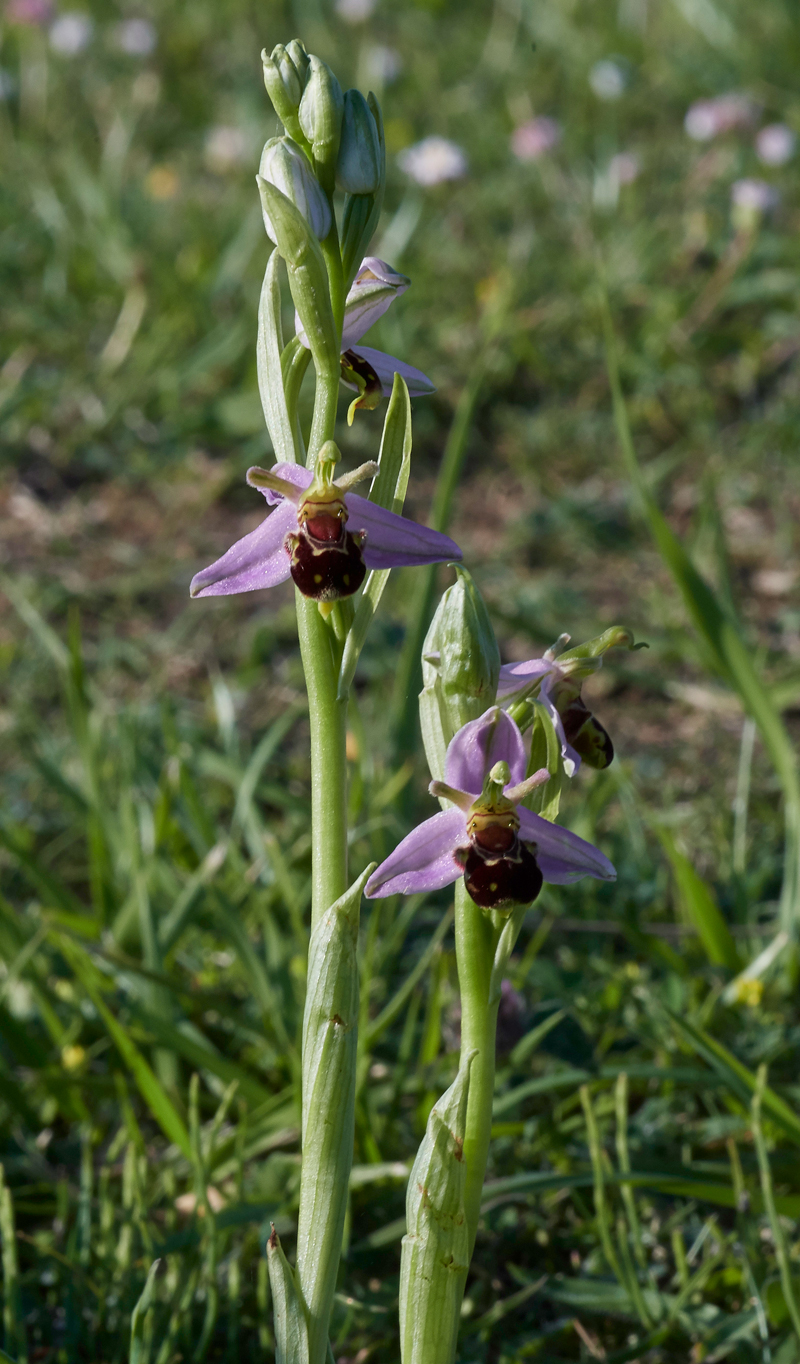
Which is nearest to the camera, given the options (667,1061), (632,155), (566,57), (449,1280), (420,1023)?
(449,1280)

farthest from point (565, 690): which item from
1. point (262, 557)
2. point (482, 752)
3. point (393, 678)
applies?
point (393, 678)

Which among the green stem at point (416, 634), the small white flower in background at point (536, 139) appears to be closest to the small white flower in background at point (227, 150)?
the small white flower in background at point (536, 139)

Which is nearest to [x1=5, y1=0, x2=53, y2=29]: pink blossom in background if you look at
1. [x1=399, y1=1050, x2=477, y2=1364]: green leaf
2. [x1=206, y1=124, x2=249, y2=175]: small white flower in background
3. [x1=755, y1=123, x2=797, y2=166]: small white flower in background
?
[x1=206, y1=124, x2=249, y2=175]: small white flower in background

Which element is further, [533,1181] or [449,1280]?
[533,1181]

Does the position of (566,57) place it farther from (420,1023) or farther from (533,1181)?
(533,1181)

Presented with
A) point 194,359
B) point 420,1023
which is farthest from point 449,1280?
point 194,359

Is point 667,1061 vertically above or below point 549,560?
below
